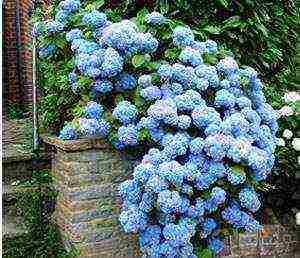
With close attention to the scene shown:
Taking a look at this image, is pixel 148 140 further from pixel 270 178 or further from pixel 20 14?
pixel 20 14

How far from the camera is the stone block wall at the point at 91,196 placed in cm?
365

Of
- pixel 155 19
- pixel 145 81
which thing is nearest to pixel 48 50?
pixel 155 19

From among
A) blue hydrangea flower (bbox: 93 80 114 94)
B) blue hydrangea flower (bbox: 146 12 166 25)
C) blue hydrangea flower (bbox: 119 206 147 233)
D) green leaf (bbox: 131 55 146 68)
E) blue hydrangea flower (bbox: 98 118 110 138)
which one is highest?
blue hydrangea flower (bbox: 146 12 166 25)

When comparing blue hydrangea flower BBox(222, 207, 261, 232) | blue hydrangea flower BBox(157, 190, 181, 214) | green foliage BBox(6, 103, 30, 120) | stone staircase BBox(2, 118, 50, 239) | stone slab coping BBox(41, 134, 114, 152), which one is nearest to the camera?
blue hydrangea flower BBox(157, 190, 181, 214)

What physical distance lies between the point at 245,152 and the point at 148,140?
2.10 ft

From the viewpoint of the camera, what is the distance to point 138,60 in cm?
356

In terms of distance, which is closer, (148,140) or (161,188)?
(161,188)

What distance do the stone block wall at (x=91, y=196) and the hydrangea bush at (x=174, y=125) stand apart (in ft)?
0.45

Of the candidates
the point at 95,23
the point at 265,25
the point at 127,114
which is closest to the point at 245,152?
the point at 127,114

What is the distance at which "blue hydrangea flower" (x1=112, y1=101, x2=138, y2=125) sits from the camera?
11.5ft

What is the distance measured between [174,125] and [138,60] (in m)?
0.51

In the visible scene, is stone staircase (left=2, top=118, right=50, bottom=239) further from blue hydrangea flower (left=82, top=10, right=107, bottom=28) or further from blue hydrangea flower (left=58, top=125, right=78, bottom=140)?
blue hydrangea flower (left=82, top=10, right=107, bottom=28)

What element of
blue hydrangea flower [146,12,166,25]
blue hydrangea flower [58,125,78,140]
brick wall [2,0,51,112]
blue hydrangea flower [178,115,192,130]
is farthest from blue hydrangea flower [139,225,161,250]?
brick wall [2,0,51,112]

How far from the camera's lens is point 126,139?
11.4 feet
